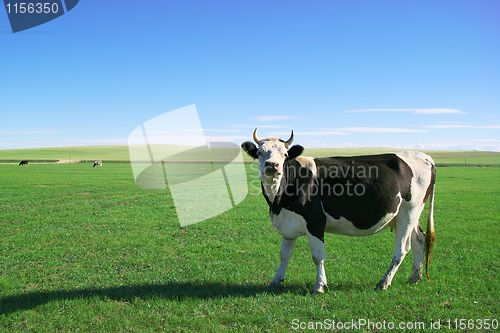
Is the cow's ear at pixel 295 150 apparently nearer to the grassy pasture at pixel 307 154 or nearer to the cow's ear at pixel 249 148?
the cow's ear at pixel 249 148

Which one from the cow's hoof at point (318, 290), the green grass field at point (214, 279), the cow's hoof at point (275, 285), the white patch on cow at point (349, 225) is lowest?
the green grass field at point (214, 279)

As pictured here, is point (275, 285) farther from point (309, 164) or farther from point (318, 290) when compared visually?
point (309, 164)

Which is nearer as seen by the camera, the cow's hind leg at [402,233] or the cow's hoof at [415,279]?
the cow's hind leg at [402,233]

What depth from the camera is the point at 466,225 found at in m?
13.3

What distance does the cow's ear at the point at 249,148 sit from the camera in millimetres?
6399

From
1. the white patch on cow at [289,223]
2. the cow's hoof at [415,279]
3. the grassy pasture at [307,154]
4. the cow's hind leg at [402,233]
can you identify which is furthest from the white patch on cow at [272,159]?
the grassy pasture at [307,154]

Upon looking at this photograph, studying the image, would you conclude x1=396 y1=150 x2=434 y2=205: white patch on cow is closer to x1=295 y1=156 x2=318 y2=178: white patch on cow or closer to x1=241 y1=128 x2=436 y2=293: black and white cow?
x1=241 y1=128 x2=436 y2=293: black and white cow

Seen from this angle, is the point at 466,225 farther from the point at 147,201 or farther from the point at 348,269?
the point at 147,201

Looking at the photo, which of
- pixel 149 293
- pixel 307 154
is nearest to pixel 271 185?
pixel 149 293

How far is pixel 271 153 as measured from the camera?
6.12 m

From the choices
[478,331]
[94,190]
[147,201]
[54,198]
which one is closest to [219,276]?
[478,331]

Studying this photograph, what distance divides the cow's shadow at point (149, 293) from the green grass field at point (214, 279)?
0.9 inches

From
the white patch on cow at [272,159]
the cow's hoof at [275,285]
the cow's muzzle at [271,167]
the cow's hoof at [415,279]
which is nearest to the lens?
the cow's muzzle at [271,167]

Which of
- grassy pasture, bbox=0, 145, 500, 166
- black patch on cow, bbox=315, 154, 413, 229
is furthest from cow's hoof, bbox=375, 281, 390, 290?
grassy pasture, bbox=0, 145, 500, 166
